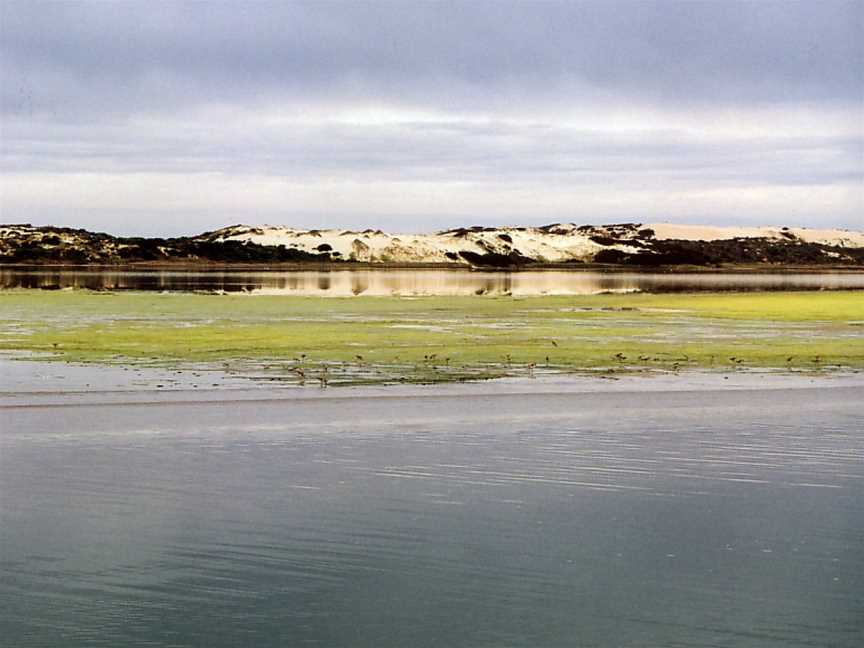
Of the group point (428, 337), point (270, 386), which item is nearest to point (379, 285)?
point (428, 337)

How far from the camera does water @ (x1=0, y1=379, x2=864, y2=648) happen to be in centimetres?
1145

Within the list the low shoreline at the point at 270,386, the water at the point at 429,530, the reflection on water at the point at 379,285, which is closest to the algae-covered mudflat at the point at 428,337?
the low shoreline at the point at 270,386

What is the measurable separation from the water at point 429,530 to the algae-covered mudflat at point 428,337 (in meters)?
9.22

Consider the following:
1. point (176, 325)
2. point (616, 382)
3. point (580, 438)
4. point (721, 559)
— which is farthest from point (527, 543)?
point (176, 325)

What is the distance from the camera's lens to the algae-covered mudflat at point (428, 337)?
34.6 m

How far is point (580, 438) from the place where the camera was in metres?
21.7

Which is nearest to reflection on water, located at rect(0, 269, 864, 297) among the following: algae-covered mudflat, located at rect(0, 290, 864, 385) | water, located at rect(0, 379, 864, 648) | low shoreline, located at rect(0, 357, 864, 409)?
algae-covered mudflat, located at rect(0, 290, 864, 385)

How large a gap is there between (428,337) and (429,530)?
1149 inches

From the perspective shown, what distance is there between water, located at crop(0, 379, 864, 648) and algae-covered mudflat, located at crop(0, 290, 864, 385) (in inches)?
363

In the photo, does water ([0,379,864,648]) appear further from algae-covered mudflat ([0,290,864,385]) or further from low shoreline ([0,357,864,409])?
algae-covered mudflat ([0,290,864,385])

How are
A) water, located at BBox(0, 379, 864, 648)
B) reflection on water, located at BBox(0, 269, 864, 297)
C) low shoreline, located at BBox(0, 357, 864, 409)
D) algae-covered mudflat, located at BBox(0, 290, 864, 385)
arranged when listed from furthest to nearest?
reflection on water, located at BBox(0, 269, 864, 297) → algae-covered mudflat, located at BBox(0, 290, 864, 385) → low shoreline, located at BBox(0, 357, 864, 409) → water, located at BBox(0, 379, 864, 648)

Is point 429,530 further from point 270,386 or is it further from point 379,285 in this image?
point 379,285

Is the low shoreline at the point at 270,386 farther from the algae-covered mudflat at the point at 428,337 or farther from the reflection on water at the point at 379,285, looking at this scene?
the reflection on water at the point at 379,285

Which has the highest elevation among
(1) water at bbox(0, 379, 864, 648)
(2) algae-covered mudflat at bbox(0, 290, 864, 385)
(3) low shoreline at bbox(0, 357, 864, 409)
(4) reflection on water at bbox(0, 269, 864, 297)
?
(4) reflection on water at bbox(0, 269, 864, 297)
